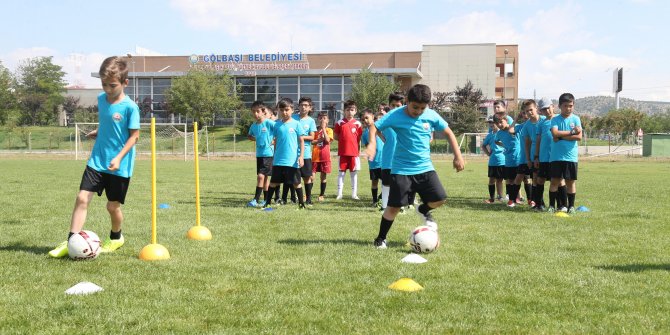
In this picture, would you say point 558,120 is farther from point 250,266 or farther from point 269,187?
point 250,266

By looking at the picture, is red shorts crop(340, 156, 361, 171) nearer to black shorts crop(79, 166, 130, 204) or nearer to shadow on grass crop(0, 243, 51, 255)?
black shorts crop(79, 166, 130, 204)

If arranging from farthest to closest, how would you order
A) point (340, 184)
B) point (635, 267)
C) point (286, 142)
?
point (340, 184) → point (286, 142) → point (635, 267)

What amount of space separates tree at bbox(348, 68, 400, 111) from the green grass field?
39.7 metres

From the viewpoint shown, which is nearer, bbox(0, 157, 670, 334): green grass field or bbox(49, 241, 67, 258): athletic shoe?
bbox(0, 157, 670, 334): green grass field

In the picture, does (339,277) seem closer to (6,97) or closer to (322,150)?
(322,150)

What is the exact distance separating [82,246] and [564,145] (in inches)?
304

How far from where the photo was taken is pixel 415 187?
22.4 ft

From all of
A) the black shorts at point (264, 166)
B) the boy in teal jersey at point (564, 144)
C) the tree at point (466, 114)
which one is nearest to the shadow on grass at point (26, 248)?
the black shorts at point (264, 166)

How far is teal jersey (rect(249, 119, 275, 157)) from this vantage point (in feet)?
38.3

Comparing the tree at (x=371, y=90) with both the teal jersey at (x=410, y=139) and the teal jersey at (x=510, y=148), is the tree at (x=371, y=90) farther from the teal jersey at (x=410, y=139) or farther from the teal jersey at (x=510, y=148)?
the teal jersey at (x=410, y=139)

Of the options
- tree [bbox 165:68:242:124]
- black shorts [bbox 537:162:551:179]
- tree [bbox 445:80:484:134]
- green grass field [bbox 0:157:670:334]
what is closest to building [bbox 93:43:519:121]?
tree [bbox 165:68:242:124]

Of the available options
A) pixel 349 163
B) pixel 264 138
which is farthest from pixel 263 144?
pixel 349 163

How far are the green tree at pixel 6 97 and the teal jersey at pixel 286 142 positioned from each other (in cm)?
6418

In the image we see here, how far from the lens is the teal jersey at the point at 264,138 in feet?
38.3
